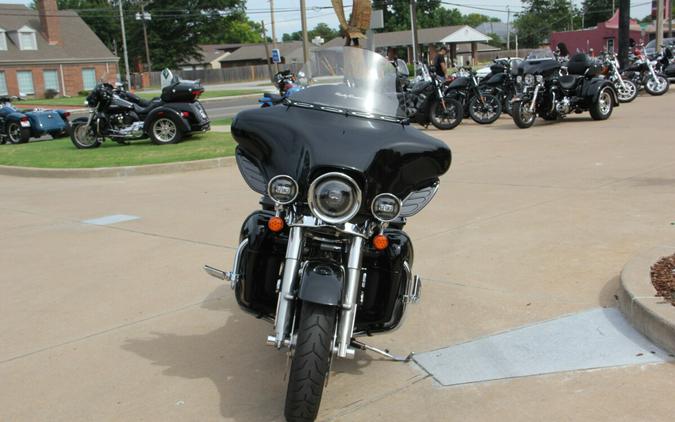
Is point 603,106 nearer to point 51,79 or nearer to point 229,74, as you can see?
point 51,79

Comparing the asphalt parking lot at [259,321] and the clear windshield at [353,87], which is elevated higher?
the clear windshield at [353,87]

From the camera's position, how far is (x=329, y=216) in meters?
3.27

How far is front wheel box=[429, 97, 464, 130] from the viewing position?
16.0 metres

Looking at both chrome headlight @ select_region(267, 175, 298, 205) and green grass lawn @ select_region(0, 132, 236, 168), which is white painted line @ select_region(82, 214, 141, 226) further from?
chrome headlight @ select_region(267, 175, 298, 205)

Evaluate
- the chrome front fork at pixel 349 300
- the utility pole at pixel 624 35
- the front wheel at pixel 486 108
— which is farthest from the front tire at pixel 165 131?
the utility pole at pixel 624 35

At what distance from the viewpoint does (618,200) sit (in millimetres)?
7543

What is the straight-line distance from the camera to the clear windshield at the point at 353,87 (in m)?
3.79

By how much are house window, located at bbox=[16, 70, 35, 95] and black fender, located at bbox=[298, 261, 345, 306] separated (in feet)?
192

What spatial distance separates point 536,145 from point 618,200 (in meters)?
5.02

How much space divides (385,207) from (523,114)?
487 inches

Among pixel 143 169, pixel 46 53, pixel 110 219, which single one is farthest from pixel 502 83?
pixel 46 53

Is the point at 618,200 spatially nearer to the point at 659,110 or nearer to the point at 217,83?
the point at 659,110

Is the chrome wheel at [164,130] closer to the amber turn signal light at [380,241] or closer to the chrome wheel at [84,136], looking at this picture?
the chrome wheel at [84,136]

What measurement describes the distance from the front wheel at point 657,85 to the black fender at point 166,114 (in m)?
14.2
